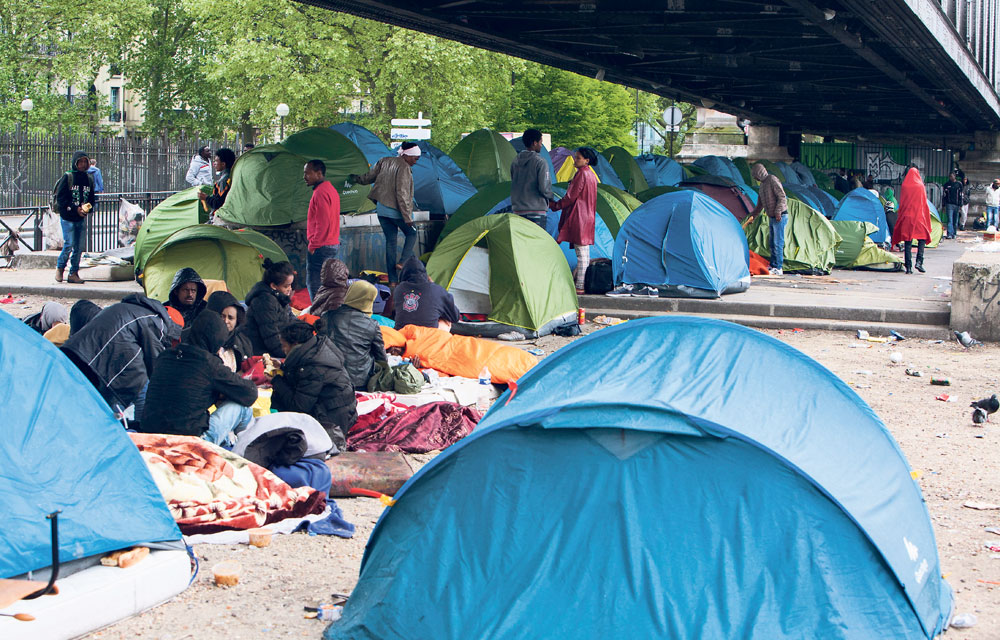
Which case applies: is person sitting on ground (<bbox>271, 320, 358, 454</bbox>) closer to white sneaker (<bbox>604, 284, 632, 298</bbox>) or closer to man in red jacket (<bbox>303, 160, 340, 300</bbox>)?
man in red jacket (<bbox>303, 160, 340, 300</bbox>)

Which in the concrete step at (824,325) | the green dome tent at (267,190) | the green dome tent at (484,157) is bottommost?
the concrete step at (824,325)

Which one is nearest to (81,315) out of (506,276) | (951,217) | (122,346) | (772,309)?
(122,346)

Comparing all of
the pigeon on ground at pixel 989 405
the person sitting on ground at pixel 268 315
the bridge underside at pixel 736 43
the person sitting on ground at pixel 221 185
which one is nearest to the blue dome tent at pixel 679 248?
the bridge underside at pixel 736 43

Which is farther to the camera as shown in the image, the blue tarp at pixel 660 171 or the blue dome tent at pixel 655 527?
the blue tarp at pixel 660 171

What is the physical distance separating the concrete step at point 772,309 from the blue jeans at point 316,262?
3636 millimetres

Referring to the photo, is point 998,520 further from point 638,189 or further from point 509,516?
point 638,189

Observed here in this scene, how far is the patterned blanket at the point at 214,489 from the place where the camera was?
5707 mm

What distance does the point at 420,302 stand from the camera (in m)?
10.4

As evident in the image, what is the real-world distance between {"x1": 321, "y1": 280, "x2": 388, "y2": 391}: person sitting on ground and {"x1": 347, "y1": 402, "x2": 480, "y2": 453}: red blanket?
2.67 ft

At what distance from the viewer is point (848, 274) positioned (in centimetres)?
1853

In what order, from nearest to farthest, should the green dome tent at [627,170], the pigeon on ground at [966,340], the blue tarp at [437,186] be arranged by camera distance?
the pigeon on ground at [966,340]
the blue tarp at [437,186]
the green dome tent at [627,170]

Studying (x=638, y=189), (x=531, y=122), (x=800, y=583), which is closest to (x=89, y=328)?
(x=800, y=583)

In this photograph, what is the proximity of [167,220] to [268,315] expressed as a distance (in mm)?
5872

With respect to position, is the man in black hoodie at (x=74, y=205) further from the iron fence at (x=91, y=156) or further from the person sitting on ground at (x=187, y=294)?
the iron fence at (x=91, y=156)
